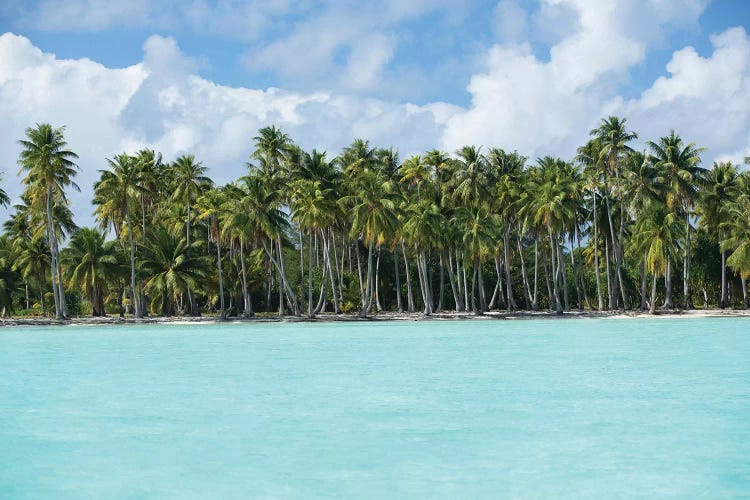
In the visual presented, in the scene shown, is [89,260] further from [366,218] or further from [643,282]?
[643,282]

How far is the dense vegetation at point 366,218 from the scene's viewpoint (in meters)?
51.5

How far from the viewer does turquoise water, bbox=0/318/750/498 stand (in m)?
9.34

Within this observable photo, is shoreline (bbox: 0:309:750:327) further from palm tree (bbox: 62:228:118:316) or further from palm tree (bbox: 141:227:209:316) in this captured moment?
palm tree (bbox: 62:228:118:316)

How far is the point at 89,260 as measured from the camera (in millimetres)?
55375

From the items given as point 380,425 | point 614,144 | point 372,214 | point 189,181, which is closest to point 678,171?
point 614,144

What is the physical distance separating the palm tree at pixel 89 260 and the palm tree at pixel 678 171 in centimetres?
3980

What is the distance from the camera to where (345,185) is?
5653 centimetres

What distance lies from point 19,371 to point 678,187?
46.4m

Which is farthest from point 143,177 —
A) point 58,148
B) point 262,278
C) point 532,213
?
point 532,213

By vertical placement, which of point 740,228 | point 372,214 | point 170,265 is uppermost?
point 372,214

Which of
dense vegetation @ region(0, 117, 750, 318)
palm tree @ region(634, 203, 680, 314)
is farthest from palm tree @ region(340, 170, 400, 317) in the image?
palm tree @ region(634, 203, 680, 314)

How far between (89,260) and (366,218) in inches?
805

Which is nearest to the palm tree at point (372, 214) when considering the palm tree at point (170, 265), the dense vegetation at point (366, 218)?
the dense vegetation at point (366, 218)

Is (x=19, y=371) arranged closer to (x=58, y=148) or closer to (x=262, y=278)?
(x=58, y=148)
